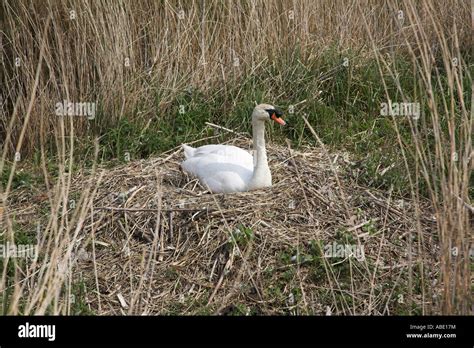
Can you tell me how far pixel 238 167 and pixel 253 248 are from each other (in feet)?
4.02

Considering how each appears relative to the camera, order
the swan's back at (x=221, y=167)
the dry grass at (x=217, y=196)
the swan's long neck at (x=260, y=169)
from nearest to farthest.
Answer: the dry grass at (x=217, y=196) < the swan's long neck at (x=260, y=169) < the swan's back at (x=221, y=167)

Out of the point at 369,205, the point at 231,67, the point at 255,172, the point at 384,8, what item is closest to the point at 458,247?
the point at 369,205

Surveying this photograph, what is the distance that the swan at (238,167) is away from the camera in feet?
22.0

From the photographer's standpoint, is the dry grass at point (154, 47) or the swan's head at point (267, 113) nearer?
the swan's head at point (267, 113)

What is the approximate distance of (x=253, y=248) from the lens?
586 cm

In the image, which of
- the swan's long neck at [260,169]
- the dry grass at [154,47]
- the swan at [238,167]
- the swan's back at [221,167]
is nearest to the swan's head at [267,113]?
the swan at [238,167]

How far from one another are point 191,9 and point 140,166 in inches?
72.9

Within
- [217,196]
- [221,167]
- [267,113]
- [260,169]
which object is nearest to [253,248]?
[217,196]

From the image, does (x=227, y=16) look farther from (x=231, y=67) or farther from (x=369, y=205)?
(x=369, y=205)

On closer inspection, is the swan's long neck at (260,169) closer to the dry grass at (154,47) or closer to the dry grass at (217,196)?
the dry grass at (217,196)

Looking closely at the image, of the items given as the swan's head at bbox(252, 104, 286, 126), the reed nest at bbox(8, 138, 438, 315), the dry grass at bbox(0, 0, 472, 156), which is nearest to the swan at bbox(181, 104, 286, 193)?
the swan's head at bbox(252, 104, 286, 126)

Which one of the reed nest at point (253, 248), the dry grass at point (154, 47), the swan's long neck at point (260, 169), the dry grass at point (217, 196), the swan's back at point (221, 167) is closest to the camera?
the dry grass at point (217, 196)

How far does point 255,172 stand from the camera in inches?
264

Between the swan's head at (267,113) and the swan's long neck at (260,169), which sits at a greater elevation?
the swan's head at (267,113)
